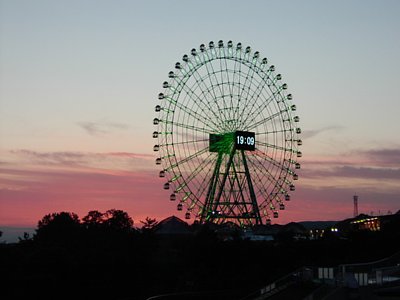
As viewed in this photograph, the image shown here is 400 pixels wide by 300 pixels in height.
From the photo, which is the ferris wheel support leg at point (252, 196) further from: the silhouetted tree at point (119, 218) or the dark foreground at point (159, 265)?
the silhouetted tree at point (119, 218)

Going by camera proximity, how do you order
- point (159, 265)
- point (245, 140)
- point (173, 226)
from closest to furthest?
point (159, 265) < point (245, 140) < point (173, 226)

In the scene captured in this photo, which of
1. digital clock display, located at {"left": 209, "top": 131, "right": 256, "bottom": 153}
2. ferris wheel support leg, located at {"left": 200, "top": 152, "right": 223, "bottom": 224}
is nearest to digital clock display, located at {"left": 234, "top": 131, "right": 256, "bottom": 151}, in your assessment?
digital clock display, located at {"left": 209, "top": 131, "right": 256, "bottom": 153}

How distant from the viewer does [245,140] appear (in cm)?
6066

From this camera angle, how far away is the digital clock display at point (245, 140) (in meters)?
60.0

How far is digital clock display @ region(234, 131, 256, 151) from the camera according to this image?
60.0 m

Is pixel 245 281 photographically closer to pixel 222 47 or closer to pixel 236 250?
pixel 236 250

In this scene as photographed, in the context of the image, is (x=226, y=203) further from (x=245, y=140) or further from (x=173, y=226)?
(x=173, y=226)

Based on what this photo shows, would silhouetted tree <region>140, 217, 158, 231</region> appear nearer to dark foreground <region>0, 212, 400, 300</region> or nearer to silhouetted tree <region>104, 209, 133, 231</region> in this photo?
dark foreground <region>0, 212, 400, 300</region>

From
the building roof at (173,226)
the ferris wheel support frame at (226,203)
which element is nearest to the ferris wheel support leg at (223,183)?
the ferris wheel support frame at (226,203)

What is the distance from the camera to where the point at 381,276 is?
27.9 metres

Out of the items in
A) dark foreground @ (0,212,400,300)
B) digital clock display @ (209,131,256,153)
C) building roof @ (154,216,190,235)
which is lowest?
dark foreground @ (0,212,400,300)

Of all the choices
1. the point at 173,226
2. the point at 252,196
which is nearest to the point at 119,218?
the point at 173,226

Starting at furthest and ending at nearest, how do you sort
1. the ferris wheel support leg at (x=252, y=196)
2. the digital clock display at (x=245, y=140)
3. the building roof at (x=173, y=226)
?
the building roof at (x=173, y=226)
the ferris wheel support leg at (x=252, y=196)
the digital clock display at (x=245, y=140)

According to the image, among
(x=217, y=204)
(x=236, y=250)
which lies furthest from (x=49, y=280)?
(x=217, y=204)
